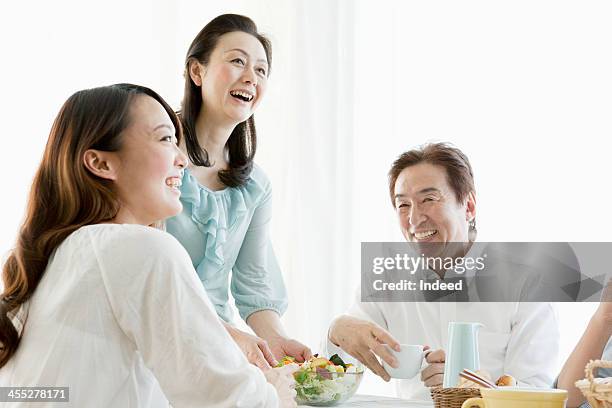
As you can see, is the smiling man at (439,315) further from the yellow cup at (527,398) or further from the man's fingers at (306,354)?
the yellow cup at (527,398)

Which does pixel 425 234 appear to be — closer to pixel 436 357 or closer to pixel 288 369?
pixel 436 357

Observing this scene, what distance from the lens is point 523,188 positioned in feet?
8.51

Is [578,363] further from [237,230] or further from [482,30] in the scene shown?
[482,30]

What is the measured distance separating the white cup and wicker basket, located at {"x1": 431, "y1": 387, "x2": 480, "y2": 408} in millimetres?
183

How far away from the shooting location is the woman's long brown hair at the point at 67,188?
3.49 feet

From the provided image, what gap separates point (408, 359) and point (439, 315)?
1.47 feet

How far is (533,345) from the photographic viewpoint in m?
1.71

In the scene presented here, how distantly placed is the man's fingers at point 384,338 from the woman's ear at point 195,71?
2.55 feet

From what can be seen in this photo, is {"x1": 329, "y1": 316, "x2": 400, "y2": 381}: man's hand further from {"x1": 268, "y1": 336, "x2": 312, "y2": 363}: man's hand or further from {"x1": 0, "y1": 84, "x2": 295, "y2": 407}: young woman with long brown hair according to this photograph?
{"x1": 0, "y1": 84, "x2": 295, "y2": 407}: young woman with long brown hair

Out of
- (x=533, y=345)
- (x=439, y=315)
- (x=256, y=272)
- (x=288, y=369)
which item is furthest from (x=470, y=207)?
(x=288, y=369)

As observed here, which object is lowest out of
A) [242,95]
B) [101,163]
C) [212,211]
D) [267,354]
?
[267,354]

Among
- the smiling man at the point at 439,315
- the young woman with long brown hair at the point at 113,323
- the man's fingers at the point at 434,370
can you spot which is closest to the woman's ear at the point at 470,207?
the smiling man at the point at 439,315

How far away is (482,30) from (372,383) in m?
1.34

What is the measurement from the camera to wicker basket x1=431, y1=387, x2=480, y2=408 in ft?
3.98
